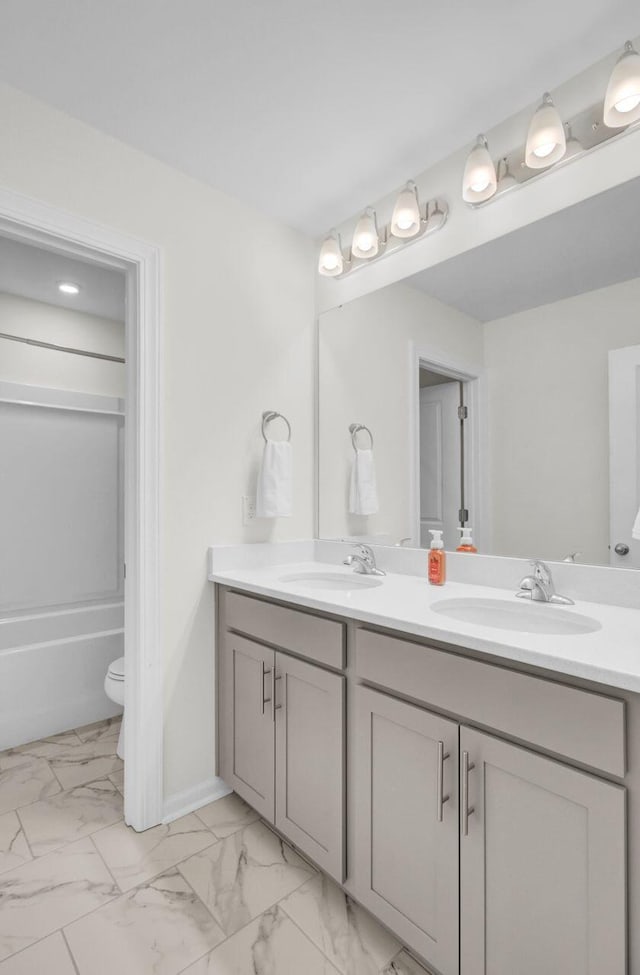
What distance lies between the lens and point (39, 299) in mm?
2863

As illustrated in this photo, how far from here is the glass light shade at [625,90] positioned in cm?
130

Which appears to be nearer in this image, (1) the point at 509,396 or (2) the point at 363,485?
(1) the point at 509,396

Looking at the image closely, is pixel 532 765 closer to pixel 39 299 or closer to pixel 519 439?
pixel 519 439

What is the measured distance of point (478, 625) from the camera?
49.6 inches

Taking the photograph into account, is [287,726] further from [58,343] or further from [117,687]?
[58,343]

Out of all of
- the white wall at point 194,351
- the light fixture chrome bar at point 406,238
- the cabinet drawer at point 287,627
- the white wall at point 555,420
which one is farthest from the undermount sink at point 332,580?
the light fixture chrome bar at point 406,238

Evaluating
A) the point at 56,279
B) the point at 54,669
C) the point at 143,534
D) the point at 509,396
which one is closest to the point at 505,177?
the point at 509,396

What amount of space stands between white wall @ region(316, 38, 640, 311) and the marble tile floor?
211 centimetres

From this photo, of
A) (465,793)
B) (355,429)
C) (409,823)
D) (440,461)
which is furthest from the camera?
(355,429)

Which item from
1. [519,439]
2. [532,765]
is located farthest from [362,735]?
[519,439]

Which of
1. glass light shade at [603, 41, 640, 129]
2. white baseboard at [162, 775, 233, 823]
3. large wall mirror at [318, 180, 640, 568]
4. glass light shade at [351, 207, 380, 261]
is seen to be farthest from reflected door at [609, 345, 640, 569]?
white baseboard at [162, 775, 233, 823]

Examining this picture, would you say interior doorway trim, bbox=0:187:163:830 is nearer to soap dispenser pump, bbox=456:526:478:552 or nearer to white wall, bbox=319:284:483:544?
white wall, bbox=319:284:483:544

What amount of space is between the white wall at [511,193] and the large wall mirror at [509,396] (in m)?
0.04

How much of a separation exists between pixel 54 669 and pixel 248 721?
132 cm
